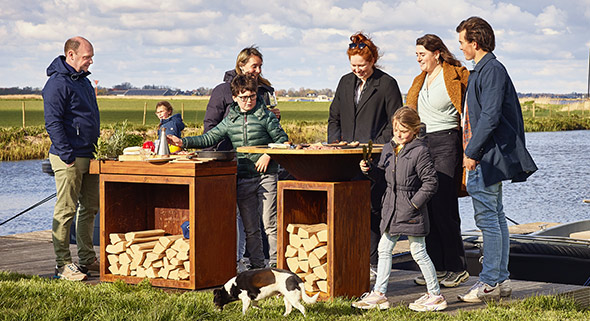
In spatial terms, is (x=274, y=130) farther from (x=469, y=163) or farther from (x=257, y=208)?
(x=469, y=163)

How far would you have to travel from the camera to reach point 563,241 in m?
8.23

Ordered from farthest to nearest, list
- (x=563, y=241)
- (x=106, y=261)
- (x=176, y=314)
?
(x=563, y=241) < (x=106, y=261) < (x=176, y=314)

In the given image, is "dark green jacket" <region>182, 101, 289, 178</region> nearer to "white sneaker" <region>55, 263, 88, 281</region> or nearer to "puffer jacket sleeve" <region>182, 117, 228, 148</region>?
"puffer jacket sleeve" <region>182, 117, 228, 148</region>

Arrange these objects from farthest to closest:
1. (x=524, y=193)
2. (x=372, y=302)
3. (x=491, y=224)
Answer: (x=524, y=193) < (x=491, y=224) < (x=372, y=302)

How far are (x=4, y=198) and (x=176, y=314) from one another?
1809cm

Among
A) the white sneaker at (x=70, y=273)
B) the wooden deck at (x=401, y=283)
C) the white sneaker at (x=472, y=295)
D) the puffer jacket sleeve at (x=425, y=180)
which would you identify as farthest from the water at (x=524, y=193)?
the puffer jacket sleeve at (x=425, y=180)

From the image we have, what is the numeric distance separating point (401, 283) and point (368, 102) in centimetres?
133

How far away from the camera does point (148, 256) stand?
588 cm

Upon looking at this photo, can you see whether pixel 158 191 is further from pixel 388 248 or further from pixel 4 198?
pixel 4 198

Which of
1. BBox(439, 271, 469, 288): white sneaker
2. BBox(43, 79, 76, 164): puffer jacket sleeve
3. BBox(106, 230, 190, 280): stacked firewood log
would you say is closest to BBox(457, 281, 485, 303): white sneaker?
BBox(439, 271, 469, 288): white sneaker

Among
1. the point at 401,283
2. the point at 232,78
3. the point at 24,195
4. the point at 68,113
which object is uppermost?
the point at 232,78

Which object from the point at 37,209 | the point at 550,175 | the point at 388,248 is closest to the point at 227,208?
the point at 388,248

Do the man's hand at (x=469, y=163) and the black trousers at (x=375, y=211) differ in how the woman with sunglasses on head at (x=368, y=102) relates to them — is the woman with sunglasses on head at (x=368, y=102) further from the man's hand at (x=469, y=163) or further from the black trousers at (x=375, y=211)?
the man's hand at (x=469, y=163)

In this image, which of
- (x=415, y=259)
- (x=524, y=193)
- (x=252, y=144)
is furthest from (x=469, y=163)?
(x=524, y=193)
